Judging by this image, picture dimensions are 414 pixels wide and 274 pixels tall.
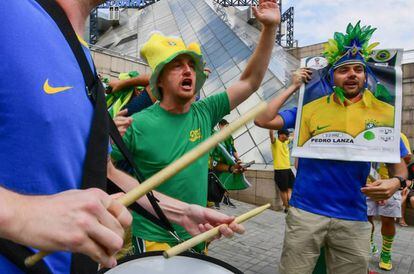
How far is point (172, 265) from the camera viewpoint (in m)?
1.42

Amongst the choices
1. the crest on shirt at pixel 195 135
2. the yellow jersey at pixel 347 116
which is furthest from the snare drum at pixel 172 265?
the yellow jersey at pixel 347 116

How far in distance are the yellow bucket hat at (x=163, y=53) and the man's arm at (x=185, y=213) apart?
994 millimetres

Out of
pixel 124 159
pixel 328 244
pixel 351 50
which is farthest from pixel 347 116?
pixel 124 159

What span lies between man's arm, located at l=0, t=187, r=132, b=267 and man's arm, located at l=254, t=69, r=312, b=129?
2.58 m

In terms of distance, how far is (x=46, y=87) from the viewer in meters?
0.91

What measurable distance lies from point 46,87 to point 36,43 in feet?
0.36

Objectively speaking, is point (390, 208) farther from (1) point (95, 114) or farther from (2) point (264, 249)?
(1) point (95, 114)

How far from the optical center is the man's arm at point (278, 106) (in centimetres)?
321

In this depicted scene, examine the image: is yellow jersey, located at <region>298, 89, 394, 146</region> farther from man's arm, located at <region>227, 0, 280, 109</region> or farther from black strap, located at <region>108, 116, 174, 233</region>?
black strap, located at <region>108, 116, 174, 233</region>

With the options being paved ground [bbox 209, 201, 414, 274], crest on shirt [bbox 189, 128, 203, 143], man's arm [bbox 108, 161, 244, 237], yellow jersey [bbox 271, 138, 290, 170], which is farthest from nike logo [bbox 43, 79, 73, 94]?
yellow jersey [bbox 271, 138, 290, 170]

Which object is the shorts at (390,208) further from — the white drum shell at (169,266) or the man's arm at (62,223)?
the man's arm at (62,223)

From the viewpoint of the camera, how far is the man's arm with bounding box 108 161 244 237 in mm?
1486

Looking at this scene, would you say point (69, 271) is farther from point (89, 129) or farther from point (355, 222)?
point (355, 222)

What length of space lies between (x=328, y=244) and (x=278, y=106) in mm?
1183
